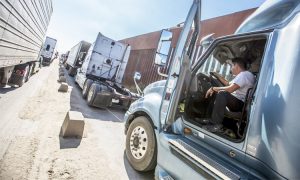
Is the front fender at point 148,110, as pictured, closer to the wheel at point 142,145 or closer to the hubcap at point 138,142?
the wheel at point 142,145

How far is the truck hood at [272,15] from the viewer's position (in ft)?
7.18

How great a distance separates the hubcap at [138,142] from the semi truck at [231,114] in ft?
0.05

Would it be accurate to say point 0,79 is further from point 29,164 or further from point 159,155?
point 159,155

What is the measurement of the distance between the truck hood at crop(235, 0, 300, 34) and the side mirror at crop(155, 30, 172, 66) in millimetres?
1068

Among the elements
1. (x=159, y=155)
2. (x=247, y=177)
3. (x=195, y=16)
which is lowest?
(x=159, y=155)

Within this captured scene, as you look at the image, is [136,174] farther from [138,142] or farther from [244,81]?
[244,81]

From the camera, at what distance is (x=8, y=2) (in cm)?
365

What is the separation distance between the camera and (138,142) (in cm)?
369

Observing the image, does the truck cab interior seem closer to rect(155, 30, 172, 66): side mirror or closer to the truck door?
the truck door

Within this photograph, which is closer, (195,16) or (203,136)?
(203,136)

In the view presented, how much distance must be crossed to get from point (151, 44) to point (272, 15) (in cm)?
1504

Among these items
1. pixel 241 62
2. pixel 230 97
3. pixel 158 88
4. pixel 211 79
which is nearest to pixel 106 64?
pixel 158 88

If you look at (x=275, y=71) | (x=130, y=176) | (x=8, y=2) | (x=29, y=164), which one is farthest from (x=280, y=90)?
(x=8, y=2)

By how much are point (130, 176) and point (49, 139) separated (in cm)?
174
